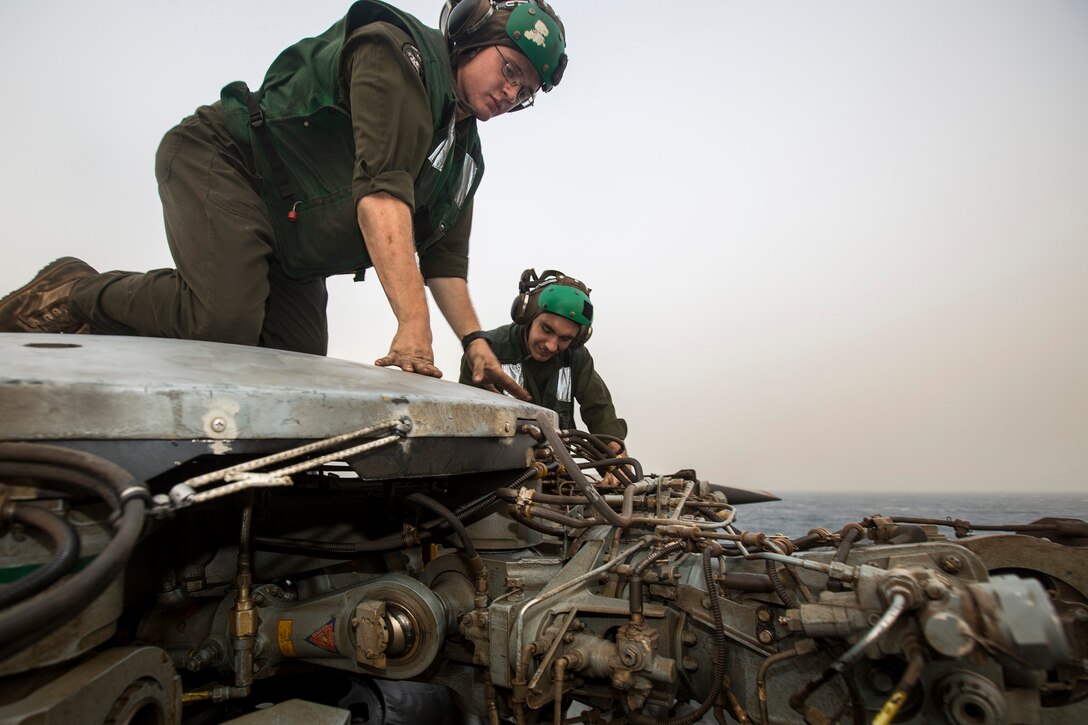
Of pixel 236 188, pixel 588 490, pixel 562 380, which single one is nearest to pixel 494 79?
pixel 236 188

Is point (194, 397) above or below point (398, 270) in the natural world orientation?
below

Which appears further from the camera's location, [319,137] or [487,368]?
[487,368]

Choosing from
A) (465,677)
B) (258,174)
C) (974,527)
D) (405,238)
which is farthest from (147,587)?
(974,527)

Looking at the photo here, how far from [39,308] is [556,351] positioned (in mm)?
2591

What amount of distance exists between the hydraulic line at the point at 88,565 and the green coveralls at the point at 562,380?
2.94 m

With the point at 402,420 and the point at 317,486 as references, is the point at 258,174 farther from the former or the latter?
the point at 402,420

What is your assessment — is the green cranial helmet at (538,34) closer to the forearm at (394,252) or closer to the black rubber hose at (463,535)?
the forearm at (394,252)

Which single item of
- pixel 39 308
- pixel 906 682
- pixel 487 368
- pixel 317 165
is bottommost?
pixel 906 682

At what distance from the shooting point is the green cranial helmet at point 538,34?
1964 mm

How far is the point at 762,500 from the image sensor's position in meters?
3.79

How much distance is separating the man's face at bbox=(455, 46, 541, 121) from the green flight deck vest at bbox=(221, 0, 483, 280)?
92 millimetres

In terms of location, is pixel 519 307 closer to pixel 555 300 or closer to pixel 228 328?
pixel 555 300

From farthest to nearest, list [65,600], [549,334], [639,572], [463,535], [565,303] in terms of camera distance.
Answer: [549,334] → [565,303] → [463,535] → [639,572] → [65,600]

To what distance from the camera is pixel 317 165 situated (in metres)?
2.08
